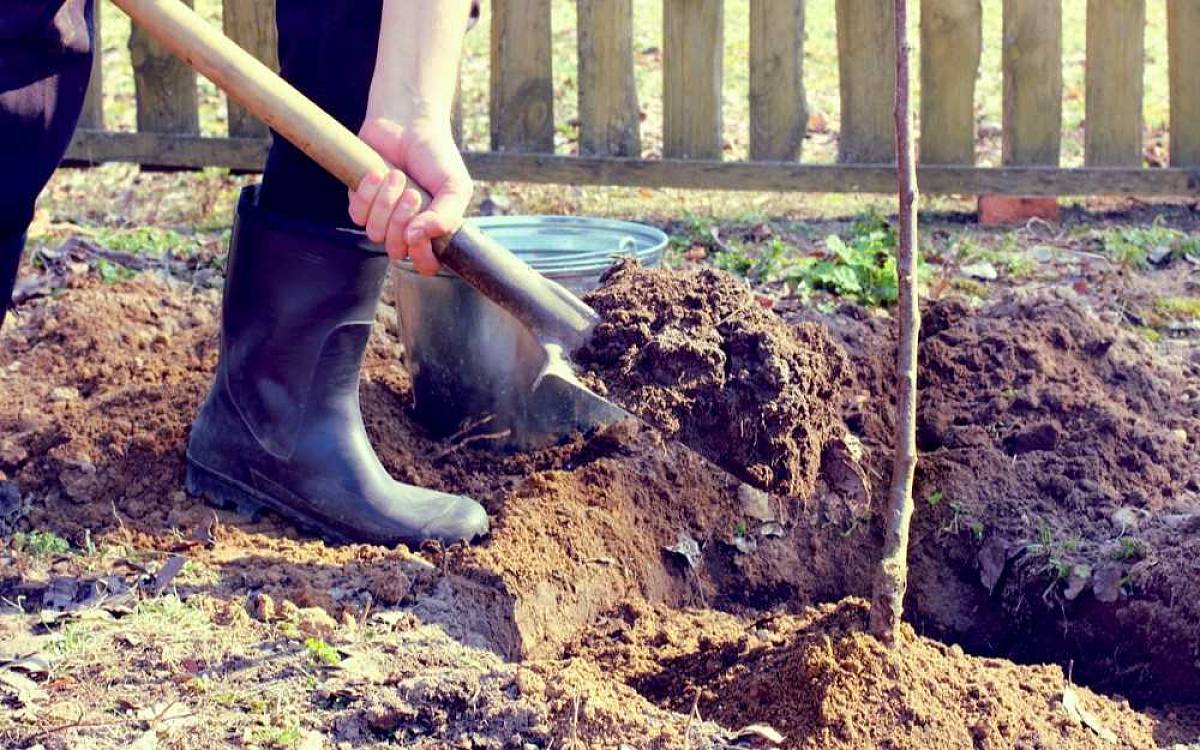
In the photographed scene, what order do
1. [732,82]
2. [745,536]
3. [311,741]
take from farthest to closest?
[732,82] → [745,536] → [311,741]

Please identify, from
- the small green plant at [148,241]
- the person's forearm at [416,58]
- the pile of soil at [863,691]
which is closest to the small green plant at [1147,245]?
the pile of soil at [863,691]

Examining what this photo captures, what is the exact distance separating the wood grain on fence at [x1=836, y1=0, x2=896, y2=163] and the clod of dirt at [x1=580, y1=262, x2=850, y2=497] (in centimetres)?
305

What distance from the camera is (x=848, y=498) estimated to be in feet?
10.9

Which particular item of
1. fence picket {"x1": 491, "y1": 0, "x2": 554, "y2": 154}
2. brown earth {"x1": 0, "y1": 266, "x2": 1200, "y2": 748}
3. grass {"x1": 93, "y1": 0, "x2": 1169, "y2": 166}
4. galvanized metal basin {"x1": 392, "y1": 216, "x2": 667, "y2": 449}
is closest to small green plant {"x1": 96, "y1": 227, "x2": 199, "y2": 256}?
brown earth {"x1": 0, "y1": 266, "x2": 1200, "y2": 748}

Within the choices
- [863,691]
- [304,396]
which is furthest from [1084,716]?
[304,396]

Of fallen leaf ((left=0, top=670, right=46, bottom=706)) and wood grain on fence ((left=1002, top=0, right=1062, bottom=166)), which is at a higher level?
wood grain on fence ((left=1002, top=0, right=1062, bottom=166))

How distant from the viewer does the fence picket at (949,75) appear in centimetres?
545

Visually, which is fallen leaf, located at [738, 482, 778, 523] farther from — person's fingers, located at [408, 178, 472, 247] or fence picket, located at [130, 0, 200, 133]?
fence picket, located at [130, 0, 200, 133]

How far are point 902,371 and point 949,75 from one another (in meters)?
3.47

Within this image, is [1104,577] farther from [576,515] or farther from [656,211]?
[656,211]

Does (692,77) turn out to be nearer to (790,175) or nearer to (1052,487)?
(790,175)

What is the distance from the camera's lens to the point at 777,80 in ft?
18.3

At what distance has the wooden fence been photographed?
215 inches

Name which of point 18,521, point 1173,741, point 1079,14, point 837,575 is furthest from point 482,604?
point 1079,14
